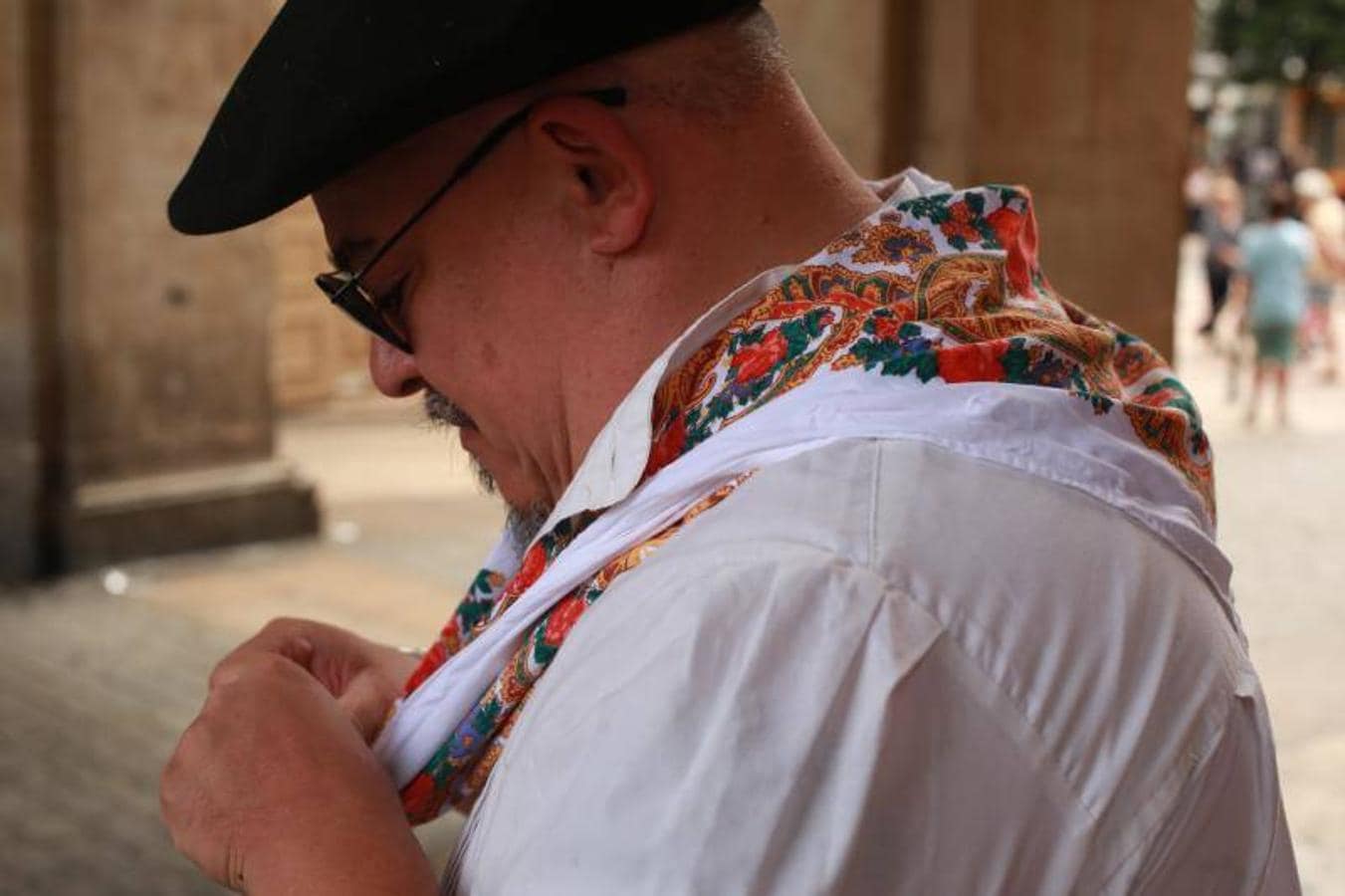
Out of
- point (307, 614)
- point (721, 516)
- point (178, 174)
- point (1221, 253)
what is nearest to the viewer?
point (721, 516)

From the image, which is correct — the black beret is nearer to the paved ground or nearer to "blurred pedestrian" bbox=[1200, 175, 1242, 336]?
the paved ground

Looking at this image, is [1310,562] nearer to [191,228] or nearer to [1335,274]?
[1335,274]

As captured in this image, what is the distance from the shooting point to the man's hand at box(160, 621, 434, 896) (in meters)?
1.24

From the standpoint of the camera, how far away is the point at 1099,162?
621cm

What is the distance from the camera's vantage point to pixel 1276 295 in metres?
13.5

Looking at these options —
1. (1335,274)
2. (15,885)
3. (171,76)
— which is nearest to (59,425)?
(171,76)

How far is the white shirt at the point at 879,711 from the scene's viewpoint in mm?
1056

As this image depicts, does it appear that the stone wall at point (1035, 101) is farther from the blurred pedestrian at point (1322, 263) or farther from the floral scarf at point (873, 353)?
the blurred pedestrian at point (1322, 263)

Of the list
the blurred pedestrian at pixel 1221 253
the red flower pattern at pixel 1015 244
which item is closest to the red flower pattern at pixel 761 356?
the red flower pattern at pixel 1015 244

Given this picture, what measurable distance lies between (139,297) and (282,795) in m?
7.01

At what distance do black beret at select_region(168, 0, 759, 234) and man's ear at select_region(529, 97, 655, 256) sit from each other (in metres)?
0.04

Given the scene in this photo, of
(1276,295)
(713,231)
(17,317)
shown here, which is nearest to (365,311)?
(713,231)

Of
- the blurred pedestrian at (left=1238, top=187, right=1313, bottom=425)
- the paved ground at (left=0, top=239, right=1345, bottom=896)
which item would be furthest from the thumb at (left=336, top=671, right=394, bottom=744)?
the blurred pedestrian at (left=1238, top=187, right=1313, bottom=425)

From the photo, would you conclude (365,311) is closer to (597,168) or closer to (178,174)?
(597,168)
